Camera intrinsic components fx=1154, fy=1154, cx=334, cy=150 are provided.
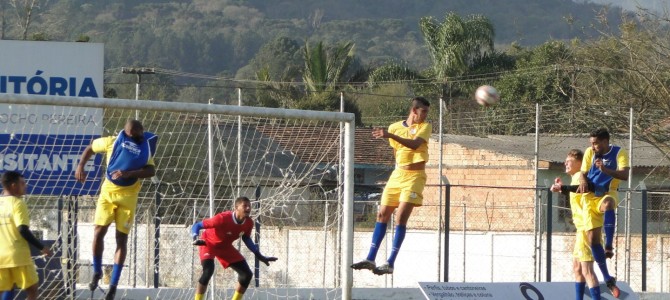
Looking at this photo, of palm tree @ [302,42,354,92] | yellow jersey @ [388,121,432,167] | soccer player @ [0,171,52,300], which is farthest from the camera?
palm tree @ [302,42,354,92]

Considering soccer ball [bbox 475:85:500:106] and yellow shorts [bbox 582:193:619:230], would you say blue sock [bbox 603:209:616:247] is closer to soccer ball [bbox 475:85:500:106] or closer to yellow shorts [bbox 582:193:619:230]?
yellow shorts [bbox 582:193:619:230]

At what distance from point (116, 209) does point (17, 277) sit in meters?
1.41

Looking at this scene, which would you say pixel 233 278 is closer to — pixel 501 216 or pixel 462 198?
pixel 501 216

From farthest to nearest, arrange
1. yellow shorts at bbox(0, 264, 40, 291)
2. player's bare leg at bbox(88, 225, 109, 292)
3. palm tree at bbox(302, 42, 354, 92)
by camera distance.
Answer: palm tree at bbox(302, 42, 354, 92) < player's bare leg at bbox(88, 225, 109, 292) < yellow shorts at bbox(0, 264, 40, 291)

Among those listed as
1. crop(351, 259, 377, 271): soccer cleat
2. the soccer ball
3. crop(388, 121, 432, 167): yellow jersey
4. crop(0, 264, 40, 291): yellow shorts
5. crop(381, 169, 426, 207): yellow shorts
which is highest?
the soccer ball

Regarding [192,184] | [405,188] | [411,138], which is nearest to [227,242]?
[405,188]

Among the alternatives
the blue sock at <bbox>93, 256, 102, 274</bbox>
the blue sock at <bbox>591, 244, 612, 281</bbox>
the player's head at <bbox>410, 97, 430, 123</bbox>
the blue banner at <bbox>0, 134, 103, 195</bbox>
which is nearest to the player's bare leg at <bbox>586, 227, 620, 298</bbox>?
the blue sock at <bbox>591, 244, 612, 281</bbox>

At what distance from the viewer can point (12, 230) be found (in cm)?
1170

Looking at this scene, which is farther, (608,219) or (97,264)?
(608,219)

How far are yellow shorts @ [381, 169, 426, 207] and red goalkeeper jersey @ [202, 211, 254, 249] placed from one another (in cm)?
184

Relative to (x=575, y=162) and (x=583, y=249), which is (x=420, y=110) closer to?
(x=575, y=162)

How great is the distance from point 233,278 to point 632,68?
11612 millimetres

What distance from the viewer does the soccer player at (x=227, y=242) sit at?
13758mm

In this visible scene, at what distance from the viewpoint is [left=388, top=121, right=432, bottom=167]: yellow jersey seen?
12.9 metres
